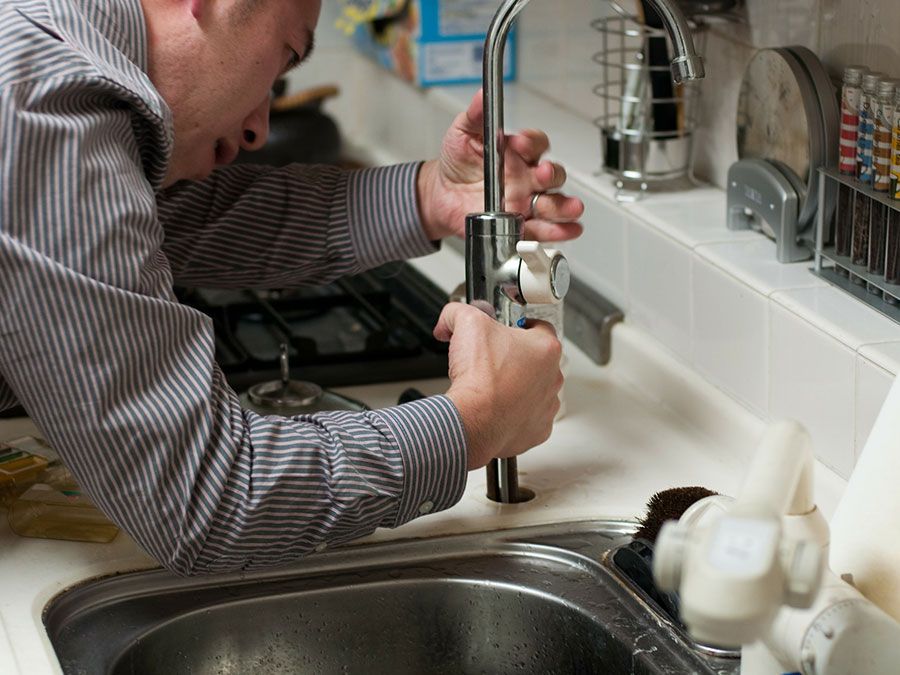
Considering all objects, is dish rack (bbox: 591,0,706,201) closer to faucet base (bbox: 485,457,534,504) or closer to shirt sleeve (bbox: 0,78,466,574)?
faucet base (bbox: 485,457,534,504)

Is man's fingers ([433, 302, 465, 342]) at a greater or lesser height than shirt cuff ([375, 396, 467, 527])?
greater

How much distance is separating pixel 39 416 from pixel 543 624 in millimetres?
425

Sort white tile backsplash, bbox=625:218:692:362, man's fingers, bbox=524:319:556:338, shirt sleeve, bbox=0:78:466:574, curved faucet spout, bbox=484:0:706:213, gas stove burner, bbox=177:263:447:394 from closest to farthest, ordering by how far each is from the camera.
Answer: shirt sleeve, bbox=0:78:466:574, curved faucet spout, bbox=484:0:706:213, man's fingers, bbox=524:319:556:338, white tile backsplash, bbox=625:218:692:362, gas stove burner, bbox=177:263:447:394

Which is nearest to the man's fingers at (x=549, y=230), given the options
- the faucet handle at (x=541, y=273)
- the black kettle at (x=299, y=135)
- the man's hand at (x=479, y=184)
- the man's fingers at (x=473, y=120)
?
the man's hand at (x=479, y=184)

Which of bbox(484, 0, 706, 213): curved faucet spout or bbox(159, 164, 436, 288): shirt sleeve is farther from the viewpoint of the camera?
bbox(159, 164, 436, 288): shirt sleeve

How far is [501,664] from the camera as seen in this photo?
115 cm

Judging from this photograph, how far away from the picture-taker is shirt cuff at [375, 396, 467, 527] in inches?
42.3

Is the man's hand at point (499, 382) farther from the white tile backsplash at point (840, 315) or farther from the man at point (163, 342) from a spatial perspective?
the white tile backsplash at point (840, 315)

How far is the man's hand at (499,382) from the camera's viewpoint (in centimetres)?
110

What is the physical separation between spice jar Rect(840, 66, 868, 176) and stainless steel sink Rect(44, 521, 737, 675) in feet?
1.24

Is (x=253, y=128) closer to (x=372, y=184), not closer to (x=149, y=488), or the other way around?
(x=372, y=184)

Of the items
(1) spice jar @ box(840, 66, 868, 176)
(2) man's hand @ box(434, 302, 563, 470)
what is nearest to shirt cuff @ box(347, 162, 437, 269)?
(2) man's hand @ box(434, 302, 563, 470)

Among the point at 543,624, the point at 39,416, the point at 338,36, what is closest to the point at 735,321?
the point at 543,624

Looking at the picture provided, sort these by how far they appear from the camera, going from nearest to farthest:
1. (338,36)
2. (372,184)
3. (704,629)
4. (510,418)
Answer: (704,629), (510,418), (372,184), (338,36)
